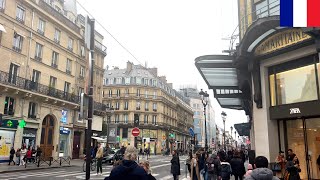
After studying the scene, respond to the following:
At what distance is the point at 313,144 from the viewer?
12.1 metres

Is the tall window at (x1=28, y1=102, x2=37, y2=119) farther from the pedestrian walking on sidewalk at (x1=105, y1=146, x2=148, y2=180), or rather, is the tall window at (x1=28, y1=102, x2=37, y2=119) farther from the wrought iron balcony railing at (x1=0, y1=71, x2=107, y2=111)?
the pedestrian walking on sidewalk at (x1=105, y1=146, x2=148, y2=180)

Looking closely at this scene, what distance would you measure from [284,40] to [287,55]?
656mm

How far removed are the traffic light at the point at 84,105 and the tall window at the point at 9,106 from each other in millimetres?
21768

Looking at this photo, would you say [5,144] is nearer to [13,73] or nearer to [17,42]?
[13,73]

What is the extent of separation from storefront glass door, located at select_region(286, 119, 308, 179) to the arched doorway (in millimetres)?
25328

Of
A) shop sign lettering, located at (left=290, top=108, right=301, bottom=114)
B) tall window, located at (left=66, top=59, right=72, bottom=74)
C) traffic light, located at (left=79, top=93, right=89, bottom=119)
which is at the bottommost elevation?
traffic light, located at (left=79, top=93, right=89, bottom=119)

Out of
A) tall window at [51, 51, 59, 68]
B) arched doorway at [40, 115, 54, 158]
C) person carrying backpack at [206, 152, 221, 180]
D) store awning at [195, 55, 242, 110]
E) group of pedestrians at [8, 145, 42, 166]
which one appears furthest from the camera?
tall window at [51, 51, 59, 68]

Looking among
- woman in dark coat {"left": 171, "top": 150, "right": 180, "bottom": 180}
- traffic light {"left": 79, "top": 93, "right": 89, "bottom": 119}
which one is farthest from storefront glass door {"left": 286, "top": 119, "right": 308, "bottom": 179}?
traffic light {"left": 79, "top": 93, "right": 89, "bottom": 119}

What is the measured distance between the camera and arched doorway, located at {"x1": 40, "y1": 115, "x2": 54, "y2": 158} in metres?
31.1

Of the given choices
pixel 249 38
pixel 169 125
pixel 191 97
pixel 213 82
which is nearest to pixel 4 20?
pixel 213 82

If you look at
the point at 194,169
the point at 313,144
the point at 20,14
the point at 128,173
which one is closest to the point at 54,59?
the point at 20,14

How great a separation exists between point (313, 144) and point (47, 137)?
2684cm

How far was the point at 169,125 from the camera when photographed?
82188 mm

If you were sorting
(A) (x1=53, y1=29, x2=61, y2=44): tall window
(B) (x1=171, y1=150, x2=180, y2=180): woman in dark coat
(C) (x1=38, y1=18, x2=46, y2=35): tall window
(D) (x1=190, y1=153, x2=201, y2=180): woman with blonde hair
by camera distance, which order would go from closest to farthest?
(D) (x1=190, y1=153, x2=201, y2=180): woman with blonde hair < (B) (x1=171, y1=150, x2=180, y2=180): woman in dark coat < (C) (x1=38, y1=18, x2=46, y2=35): tall window < (A) (x1=53, y1=29, x2=61, y2=44): tall window
